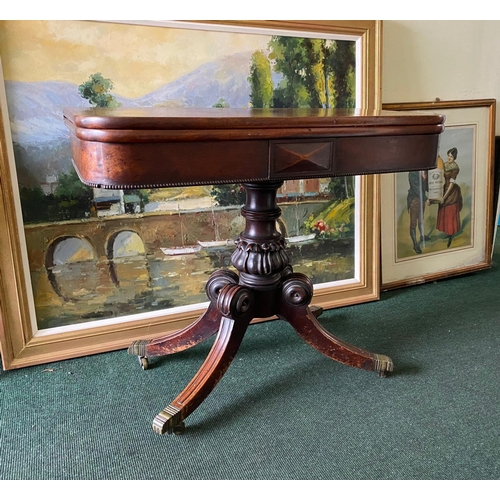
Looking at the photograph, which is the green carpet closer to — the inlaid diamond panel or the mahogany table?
the mahogany table

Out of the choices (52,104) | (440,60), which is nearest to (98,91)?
(52,104)

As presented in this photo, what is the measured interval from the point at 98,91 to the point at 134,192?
0.98 ft

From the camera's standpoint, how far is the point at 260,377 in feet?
4.52

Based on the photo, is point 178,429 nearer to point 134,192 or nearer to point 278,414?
point 278,414

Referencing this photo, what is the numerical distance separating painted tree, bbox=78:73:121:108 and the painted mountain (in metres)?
0.02

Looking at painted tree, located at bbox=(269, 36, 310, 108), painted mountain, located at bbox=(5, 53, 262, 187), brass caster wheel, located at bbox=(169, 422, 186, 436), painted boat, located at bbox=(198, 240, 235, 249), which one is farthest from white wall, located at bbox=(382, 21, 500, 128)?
brass caster wheel, located at bbox=(169, 422, 186, 436)

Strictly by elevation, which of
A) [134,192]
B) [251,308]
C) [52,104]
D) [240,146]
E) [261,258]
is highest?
[52,104]

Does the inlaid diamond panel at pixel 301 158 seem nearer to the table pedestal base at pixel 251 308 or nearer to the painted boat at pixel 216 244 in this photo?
the table pedestal base at pixel 251 308

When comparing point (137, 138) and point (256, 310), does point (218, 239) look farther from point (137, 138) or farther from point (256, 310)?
point (137, 138)

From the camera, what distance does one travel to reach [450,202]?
2061 millimetres

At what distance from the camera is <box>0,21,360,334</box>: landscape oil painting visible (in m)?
1.39

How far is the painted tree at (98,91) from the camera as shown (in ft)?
4.69

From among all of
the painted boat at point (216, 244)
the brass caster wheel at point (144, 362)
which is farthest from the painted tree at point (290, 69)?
the brass caster wheel at point (144, 362)

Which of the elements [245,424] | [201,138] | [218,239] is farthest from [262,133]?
[218,239]
